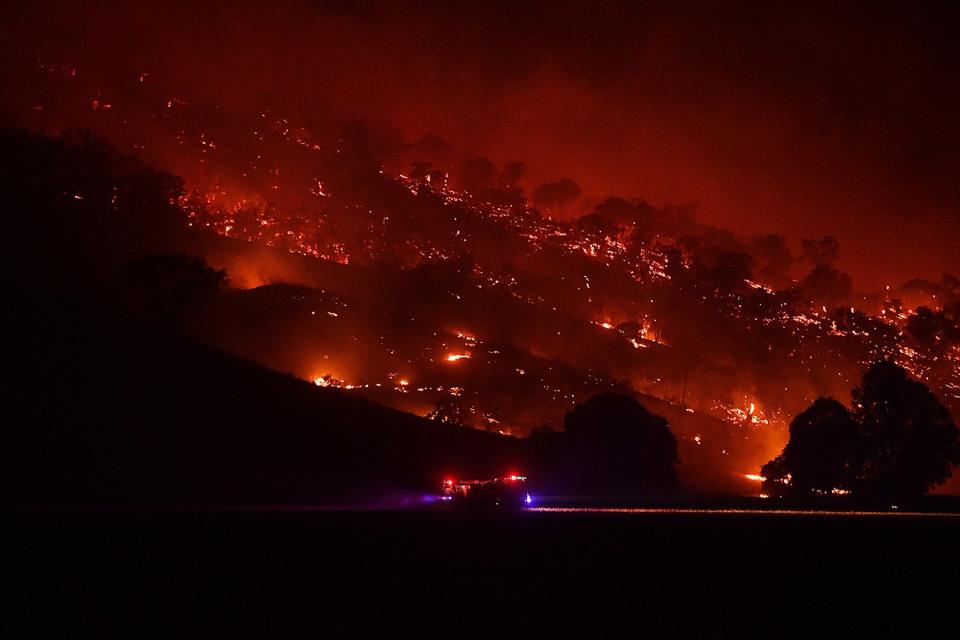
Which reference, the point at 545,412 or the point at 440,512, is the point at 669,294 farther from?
the point at 440,512

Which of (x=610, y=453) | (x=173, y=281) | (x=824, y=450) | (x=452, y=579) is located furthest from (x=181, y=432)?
(x=173, y=281)

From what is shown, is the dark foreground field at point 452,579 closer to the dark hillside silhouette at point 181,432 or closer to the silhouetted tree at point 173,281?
the dark hillside silhouette at point 181,432

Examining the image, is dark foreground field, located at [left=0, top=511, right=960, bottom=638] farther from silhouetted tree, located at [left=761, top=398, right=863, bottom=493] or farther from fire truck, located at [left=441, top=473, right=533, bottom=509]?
silhouetted tree, located at [left=761, top=398, right=863, bottom=493]

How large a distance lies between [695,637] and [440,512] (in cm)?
1631

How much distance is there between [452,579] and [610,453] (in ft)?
120

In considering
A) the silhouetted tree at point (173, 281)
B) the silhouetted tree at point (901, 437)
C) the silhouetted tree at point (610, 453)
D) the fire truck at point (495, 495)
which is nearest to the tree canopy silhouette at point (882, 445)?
the silhouetted tree at point (901, 437)

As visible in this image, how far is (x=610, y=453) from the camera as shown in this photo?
48.8 m

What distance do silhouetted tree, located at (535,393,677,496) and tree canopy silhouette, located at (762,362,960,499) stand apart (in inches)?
379

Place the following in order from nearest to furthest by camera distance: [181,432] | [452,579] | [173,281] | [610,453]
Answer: [452,579] < [181,432] < [610,453] < [173,281]

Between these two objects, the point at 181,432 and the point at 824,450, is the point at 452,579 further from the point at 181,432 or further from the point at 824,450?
the point at 824,450

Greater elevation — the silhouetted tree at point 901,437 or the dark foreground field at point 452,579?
the silhouetted tree at point 901,437

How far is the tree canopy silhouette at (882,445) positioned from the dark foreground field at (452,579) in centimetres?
3384

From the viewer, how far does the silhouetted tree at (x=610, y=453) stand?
47094 mm

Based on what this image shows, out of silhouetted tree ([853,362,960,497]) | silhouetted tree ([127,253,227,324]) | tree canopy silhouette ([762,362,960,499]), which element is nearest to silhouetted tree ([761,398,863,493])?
tree canopy silhouette ([762,362,960,499])
